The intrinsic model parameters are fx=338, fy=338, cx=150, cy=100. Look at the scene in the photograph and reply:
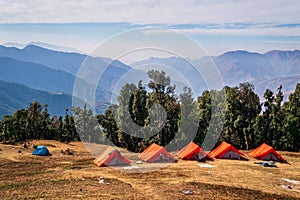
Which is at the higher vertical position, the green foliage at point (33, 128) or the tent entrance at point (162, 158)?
the green foliage at point (33, 128)

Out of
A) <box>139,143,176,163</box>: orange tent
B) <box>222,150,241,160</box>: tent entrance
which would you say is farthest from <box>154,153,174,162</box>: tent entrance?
<box>222,150,241,160</box>: tent entrance

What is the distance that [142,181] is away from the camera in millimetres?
30594

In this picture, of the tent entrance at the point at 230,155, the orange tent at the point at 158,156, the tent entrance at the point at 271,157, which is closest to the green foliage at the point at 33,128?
the orange tent at the point at 158,156

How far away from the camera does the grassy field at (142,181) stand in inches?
1019

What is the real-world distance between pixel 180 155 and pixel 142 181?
16.1 metres

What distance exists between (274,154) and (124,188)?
89.3ft

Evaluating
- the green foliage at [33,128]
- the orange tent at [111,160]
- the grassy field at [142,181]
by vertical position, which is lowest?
the grassy field at [142,181]

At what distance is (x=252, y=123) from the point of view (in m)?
63.7

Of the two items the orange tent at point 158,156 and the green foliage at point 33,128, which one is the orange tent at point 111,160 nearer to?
the orange tent at point 158,156

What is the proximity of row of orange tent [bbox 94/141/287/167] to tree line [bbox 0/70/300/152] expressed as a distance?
10.7 meters

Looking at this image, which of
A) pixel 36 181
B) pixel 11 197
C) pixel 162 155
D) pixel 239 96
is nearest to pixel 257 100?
pixel 239 96

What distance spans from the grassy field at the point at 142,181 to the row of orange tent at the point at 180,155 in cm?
166

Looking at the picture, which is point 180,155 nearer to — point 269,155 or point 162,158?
point 162,158

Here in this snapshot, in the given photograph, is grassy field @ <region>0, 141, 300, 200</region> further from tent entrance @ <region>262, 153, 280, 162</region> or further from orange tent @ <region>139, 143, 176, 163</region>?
tent entrance @ <region>262, 153, 280, 162</region>
